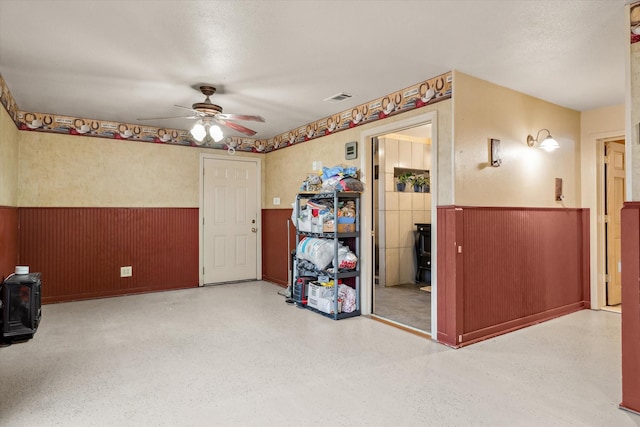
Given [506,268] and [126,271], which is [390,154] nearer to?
[506,268]

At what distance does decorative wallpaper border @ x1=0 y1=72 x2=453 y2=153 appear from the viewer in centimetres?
371

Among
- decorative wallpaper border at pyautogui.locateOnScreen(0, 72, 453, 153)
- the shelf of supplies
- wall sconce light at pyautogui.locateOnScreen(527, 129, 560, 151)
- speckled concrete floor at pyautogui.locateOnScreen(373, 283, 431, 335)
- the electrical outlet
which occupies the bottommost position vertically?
speckled concrete floor at pyautogui.locateOnScreen(373, 283, 431, 335)

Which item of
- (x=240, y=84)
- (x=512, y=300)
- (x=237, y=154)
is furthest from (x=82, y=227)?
(x=512, y=300)

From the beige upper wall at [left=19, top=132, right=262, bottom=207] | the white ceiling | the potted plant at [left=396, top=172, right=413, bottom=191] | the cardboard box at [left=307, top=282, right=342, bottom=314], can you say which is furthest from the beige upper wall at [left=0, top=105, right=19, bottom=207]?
the potted plant at [left=396, top=172, right=413, bottom=191]

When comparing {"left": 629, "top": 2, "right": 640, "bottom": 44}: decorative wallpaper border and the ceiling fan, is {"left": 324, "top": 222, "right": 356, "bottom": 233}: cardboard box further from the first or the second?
{"left": 629, "top": 2, "right": 640, "bottom": 44}: decorative wallpaper border

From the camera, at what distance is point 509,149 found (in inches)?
152

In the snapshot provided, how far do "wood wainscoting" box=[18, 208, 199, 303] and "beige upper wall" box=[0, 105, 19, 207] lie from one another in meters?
0.57

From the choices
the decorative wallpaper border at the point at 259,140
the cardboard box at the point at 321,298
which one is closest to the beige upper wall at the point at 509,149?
the decorative wallpaper border at the point at 259,140

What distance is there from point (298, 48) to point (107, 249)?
13.9 ft

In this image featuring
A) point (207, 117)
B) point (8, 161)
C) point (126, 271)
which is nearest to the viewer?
point (207, 117)

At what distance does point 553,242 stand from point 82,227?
6211 millimetres

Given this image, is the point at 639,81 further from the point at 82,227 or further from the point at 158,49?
the point at 82,227

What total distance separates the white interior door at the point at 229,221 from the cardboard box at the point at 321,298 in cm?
229

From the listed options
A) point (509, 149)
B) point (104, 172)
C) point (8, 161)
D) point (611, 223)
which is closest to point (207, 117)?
point (8, 161)
